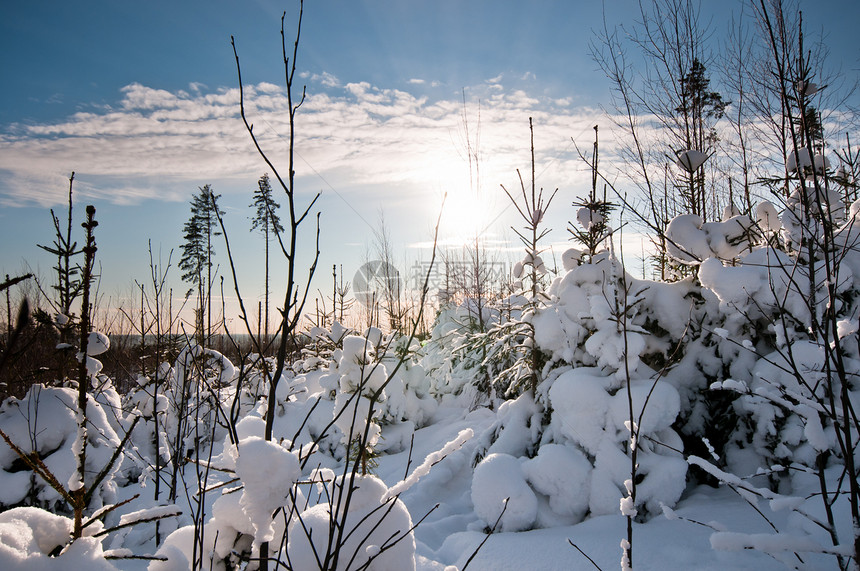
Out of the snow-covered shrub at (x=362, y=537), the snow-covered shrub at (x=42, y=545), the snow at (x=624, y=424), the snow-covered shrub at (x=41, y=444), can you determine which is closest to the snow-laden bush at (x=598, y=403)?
the snow at (x=624, y=424)

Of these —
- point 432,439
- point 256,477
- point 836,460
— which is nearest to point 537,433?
point 836,460

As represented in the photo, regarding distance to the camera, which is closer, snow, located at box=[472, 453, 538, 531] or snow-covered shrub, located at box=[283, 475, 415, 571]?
snow-covered shrub, located at box=[283, 475, 415, 571]

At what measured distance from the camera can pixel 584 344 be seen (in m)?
4.02

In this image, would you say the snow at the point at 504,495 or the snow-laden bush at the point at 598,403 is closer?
the snow-laden bush at the point at 598,403

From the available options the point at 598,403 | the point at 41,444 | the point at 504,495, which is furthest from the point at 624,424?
the point at 41,444

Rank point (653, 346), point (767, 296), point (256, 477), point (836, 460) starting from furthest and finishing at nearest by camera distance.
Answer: point (653, 346) < point (767, 296) < point (836, 460) < point (256, 477)

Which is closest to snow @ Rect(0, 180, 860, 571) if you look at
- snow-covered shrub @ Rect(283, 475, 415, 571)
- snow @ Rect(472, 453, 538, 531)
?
snow @ Rect(472, 453, 538, 531)

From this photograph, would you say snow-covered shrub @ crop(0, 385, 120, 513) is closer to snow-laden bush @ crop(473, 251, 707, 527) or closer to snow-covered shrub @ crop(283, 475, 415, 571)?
snow-covered shrub @ crop(283, 475, 415, 571)

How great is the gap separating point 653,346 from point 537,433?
1.32 meters

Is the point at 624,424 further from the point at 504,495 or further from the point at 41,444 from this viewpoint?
the point at 41,444

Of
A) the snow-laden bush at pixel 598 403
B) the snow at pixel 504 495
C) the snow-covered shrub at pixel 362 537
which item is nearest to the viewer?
the snow-covered shrub at pixel 362 537

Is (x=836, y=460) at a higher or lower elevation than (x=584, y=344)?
lower

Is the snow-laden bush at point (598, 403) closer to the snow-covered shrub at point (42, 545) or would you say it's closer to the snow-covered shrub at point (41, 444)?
the snow-covered shrub at point (42, 545)

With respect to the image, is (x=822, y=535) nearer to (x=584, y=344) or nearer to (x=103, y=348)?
(x=584, y=344)
